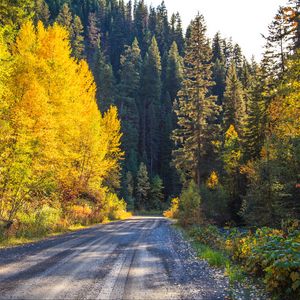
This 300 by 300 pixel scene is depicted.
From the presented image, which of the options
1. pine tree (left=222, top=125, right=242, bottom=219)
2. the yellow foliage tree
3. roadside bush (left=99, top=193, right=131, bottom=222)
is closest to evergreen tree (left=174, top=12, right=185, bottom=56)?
pine tree (left=222, top=125, right=242, bottom=219)

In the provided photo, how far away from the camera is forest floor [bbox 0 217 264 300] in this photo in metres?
6.36

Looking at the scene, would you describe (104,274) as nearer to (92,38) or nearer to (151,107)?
(151,107)

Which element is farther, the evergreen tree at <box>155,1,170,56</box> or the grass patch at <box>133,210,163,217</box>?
the evergreen tree at <box>155,1,170,56</box>

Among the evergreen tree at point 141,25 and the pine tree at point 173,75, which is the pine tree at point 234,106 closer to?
the pine tree at point 173,75

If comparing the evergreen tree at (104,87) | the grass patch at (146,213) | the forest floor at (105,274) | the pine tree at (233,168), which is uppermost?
the evergreen tree at (104,87)

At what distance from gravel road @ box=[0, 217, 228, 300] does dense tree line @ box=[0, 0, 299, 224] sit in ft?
35.0

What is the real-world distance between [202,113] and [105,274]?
27.7 metres

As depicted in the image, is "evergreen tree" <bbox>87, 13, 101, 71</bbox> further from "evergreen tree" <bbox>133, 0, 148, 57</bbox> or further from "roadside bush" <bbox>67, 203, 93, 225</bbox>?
"roadside bush" <bbox>67, 203, 93, 225</bbox>

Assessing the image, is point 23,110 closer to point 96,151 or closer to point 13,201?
point 13,201

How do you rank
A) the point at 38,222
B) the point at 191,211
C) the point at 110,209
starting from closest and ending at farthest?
the point at 38,222, the point at 191,211, the point at 110,209

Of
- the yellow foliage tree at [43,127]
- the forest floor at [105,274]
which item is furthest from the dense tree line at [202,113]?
the forest floor at [105,274]

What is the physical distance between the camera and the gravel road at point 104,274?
20.9ft

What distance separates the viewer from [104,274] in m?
7.91

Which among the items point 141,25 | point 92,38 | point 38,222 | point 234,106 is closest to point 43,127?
point 38,222
